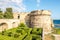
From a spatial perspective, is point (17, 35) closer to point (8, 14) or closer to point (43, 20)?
point (43, 20)

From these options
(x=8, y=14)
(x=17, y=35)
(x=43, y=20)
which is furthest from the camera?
(x=8, y=14)

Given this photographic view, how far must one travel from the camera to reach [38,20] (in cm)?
2612

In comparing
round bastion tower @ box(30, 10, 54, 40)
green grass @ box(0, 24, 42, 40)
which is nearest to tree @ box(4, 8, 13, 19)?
round bastion tower @ box(30, 10, 54, 40)

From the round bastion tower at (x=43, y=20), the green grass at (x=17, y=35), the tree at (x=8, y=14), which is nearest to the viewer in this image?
the green grass at (x=17, y=35)

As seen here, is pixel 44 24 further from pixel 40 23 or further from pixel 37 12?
pixel 37 12

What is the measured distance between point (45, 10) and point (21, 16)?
7.98 meters

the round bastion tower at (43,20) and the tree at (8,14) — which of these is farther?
the tree at (8,14)

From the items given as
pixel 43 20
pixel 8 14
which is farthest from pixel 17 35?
pixel 8 14

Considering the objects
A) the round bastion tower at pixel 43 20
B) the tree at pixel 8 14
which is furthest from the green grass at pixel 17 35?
the tree at pixel 8 14

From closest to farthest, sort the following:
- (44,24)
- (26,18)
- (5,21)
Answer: (5,21)
(44,24)
(26,18)

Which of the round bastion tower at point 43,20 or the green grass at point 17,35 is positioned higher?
the round bastion tower at point 43,20

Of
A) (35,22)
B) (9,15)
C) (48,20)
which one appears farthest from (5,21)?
(9,15)

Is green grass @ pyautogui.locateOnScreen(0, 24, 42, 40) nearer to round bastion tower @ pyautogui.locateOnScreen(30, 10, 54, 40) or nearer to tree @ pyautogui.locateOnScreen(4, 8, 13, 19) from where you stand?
round bastion tower @ pyautogui.locateOnScreen(30, 10, 54, 40)

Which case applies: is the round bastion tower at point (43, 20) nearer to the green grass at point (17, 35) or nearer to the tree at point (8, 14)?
the tree at point (8, 14)
